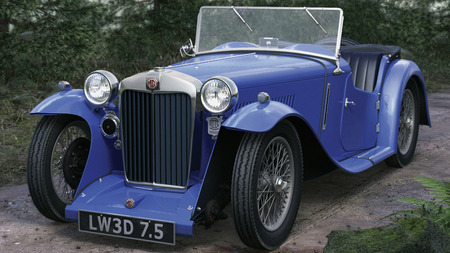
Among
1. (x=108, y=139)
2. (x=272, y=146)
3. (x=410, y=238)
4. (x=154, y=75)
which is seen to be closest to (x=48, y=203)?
(x=108, y=139)

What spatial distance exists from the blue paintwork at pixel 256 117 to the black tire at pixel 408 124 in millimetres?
459

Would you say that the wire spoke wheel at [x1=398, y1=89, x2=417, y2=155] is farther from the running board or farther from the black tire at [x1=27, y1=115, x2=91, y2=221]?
the black tire at [x1=27, y1=115, x2=91, y2=221]

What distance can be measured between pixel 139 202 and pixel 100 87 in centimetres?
90

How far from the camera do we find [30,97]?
30.7 ft

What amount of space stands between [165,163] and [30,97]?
584cm

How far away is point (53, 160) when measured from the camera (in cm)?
439

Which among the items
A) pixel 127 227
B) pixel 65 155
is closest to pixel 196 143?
pixel 127 227

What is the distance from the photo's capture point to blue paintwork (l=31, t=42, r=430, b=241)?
394 cm

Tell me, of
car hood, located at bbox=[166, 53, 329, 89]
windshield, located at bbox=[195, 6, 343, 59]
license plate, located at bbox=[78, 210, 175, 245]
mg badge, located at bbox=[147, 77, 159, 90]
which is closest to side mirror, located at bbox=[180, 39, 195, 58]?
windshield, located at bbox=[195, 6, 343, 59]

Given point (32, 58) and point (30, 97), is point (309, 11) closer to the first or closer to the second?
point (30, 97)

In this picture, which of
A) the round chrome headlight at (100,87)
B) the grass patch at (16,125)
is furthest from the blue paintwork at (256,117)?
the grass patch at (16,125)

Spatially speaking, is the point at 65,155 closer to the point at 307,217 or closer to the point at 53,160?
the point at 53,160

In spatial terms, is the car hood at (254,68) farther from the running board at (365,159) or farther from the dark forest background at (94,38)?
the dark forest background at (94,38)

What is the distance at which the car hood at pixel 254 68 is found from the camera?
4.32 meters
